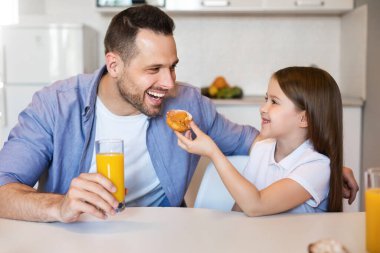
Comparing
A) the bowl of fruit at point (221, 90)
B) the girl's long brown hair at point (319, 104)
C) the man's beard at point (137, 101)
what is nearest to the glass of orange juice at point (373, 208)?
the girl's long brown hair at point (319, 104)

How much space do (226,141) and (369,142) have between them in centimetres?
168

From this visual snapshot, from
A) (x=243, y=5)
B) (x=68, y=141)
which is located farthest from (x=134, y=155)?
(x=243, y=5)

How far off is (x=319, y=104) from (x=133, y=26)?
2.08 ft

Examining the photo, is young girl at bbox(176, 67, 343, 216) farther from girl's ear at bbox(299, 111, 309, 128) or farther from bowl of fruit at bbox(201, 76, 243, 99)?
bowl of fruit at bbox(201, 76, 243, 99)

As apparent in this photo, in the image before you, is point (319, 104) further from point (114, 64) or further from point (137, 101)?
point (114, 64)

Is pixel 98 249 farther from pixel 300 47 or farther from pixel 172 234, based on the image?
pixel 300 47

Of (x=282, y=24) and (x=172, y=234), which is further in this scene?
(x=282, y=24)

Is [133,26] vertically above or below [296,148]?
above

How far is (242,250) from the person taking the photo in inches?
37.2

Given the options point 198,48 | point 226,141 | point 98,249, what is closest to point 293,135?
point 226,141

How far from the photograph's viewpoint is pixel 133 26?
1.55 metres

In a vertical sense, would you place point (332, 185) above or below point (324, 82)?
below

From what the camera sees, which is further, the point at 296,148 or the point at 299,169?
the point at 296,148

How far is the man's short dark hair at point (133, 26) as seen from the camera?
1534 mm
